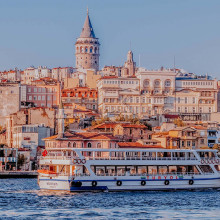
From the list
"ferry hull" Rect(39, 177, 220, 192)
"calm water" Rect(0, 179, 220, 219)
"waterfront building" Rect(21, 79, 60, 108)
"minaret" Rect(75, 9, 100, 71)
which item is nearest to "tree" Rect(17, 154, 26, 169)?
"calm water" Rect(0, 179, 220, 219)

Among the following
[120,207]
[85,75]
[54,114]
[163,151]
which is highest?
[85,75]

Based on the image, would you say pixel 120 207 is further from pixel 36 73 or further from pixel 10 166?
pixel 36 73

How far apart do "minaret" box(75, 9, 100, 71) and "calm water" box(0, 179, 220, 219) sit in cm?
12024

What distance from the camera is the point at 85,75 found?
5699 inches

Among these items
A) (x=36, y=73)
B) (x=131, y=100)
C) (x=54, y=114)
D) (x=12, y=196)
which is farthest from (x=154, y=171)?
(x=36, y=73)

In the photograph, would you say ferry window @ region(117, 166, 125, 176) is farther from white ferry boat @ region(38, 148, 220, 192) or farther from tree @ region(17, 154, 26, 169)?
tree @ region(17, 154, 26, 169)

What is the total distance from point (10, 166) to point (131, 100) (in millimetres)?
39074

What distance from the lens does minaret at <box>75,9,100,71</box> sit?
165163mm

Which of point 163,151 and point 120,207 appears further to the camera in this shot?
point 163,151

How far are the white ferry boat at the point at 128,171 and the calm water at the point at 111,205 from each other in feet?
2.42

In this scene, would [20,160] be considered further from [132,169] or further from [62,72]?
[62,72]

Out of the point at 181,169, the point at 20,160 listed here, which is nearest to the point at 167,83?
the point at 20,160

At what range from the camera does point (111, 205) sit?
38.2 meters

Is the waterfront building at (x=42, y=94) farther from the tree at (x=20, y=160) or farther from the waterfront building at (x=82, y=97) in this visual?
the tree at (x=20, y=160)
